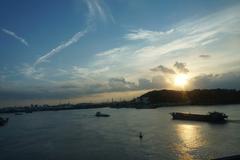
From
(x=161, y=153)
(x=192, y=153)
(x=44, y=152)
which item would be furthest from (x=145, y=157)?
(x=44, y=152)

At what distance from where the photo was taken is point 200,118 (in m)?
Result: 108

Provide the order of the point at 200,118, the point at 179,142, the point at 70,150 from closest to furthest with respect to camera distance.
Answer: the point at 70,150
the point at 179,142
the point at 200,118

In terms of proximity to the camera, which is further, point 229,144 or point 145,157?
point 229,144

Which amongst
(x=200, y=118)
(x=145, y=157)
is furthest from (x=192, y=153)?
(x=200, y=118)

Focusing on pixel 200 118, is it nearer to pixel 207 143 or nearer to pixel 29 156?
pixel 207 143

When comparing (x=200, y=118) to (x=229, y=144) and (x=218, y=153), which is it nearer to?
(x=229, y=144)

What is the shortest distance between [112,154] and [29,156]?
14598 mm

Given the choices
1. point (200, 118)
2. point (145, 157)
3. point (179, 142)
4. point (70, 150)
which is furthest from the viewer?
point (200, 118)

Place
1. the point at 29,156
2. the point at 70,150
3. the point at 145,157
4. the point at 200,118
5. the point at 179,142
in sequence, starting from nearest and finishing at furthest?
the point at 145,157
the point at 29,156
the point at 70,150
the point at 179,142
the point at 200,118

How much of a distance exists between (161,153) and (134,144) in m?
10.6

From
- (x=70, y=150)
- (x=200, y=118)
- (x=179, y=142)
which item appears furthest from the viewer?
(x=200, y=118)

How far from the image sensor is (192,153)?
148 ft

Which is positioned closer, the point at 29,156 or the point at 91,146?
the point at 29,156

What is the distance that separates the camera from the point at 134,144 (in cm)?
5581
